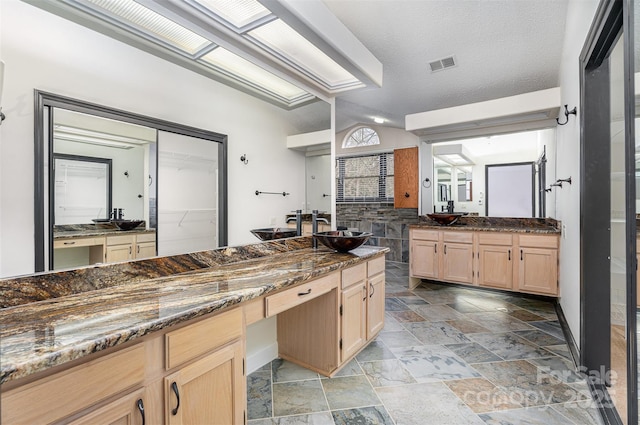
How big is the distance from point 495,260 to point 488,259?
0.26ft

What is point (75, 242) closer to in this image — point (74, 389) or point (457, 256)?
point (74, 389)

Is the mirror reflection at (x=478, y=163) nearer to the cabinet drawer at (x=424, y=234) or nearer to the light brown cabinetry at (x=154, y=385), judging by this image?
the cabinet drawer at (x=424, y=234)

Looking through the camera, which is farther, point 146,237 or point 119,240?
point 146,237

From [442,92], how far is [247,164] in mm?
2981

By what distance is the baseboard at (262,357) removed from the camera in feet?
7.24

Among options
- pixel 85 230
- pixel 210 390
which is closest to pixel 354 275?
pixel 210 390

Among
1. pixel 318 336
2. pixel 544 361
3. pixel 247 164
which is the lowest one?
pixel 544 361

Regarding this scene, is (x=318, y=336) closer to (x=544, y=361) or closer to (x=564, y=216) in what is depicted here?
(x=544, y=361)

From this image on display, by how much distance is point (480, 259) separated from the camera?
12.6 ft

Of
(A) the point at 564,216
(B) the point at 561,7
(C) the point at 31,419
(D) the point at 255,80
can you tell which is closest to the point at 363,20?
(D) the point at 255,80

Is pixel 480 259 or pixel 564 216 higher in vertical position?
pixel 564 216

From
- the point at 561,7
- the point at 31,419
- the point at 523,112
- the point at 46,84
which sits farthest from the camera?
the point at 523,112

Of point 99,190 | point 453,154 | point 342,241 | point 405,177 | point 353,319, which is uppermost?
point 453,154

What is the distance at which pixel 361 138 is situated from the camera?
6094 mm
